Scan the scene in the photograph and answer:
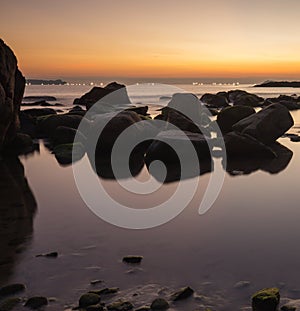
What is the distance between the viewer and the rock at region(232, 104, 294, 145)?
1877 centimetres

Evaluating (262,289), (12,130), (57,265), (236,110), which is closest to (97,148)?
(12,130)

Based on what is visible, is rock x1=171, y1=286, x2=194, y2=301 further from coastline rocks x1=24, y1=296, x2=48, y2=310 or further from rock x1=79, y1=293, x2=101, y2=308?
coastline rocks x1=24, y1=296, x2=48, y2=310

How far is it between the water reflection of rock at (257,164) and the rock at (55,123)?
35.1 ft

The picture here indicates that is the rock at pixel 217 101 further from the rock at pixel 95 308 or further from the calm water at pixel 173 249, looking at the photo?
the rock at pixel 95 308

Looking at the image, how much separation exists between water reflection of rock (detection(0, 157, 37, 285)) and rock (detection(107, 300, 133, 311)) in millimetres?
1639

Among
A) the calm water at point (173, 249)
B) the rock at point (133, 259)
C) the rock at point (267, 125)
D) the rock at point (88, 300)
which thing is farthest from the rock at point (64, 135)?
the rock at point (88, 300)

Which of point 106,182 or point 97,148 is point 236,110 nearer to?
point 97,148

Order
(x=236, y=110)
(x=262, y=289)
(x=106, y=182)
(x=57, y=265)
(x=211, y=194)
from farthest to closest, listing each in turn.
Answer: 1. (x=236, y=110)
2. (x=106, y=182)
3. (x=211, y=194)
4. (x=57, y=265)
5. (x=262, y=289)

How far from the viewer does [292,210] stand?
8.99 meters

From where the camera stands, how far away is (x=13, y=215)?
884 cm

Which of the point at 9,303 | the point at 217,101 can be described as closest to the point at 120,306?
the point at 9,303

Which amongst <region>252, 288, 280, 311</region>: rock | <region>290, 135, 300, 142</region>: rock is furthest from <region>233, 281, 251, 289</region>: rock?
<region>290, 135, 300, 142</region>: rock

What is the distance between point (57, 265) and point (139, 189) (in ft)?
16.9

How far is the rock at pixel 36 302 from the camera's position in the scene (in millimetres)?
5027
